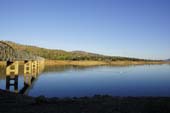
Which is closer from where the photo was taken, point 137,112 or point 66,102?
point 137,112

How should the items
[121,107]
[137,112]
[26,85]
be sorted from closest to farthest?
[137,112] → [121,107] → [26,85]

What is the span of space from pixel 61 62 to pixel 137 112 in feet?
459

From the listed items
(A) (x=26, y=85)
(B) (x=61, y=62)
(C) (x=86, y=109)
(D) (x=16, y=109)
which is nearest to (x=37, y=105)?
(D) (x=16, y=109)

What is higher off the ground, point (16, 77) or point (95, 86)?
point (16, 77)

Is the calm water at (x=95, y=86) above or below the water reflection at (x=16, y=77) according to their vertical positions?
below

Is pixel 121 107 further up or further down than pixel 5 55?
further down

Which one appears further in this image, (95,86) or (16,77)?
(95,86)

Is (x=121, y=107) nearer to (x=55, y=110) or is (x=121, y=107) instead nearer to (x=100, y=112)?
(x=100, y=112)

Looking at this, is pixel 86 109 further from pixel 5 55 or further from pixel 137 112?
pixel 5 55

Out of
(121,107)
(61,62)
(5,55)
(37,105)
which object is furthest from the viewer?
(61,62)

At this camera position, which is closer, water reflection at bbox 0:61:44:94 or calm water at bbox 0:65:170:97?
calm water at bbox 0:65:170:97

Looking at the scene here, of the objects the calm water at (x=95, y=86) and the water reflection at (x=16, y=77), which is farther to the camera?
A: the water reflection at (x=16, y=77)

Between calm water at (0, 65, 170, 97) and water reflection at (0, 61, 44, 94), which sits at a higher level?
water reflection at (0, 61, 44, 94)

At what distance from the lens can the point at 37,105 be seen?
15.3 meters
